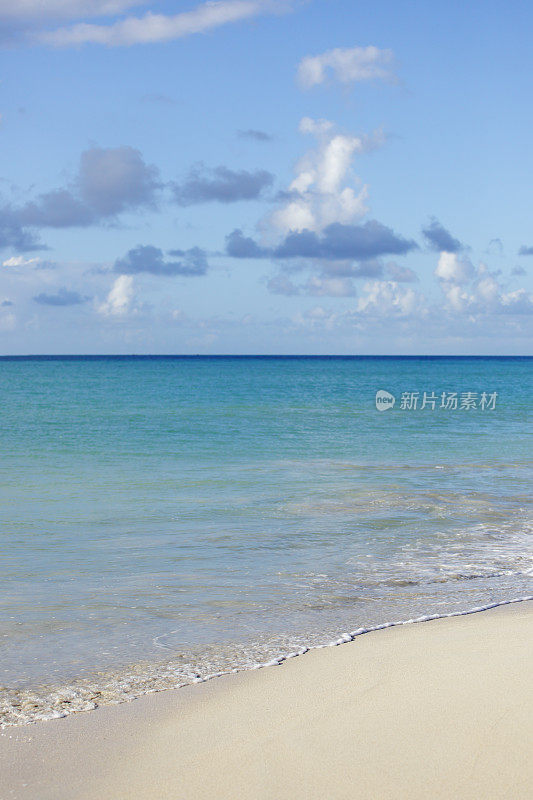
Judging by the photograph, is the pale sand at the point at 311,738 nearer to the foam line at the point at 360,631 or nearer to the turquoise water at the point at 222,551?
the foam line at the point at 360,631

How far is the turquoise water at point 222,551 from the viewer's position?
6.46 metres

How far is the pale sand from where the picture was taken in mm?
4195

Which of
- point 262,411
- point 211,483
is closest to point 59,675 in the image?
point 211,483

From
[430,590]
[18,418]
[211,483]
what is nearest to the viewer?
[430,590]

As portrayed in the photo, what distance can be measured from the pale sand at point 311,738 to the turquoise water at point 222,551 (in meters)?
0.49

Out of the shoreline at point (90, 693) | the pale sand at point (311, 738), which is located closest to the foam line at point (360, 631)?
the shoreline at point (90, 693)

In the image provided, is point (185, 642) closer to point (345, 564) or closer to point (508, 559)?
point (345, 564)

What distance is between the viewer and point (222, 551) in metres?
10.1

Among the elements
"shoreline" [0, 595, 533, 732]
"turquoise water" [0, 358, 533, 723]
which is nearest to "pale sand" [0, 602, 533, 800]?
"shoreline" [0, 595, 533, 732]

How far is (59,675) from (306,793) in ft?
8.15

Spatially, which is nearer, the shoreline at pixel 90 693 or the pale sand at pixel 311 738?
the pale sand at pixel 311 738

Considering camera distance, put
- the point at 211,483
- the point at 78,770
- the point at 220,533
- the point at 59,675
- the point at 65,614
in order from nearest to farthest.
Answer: the point at 78,770
the point at 59,675
the point at 65,614
the point at 220,533
the point at 211,483

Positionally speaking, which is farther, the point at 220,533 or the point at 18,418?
the point at 18,418

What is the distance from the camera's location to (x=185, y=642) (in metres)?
6.70
